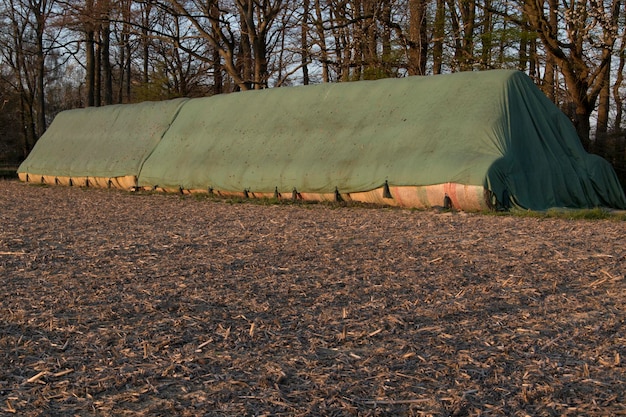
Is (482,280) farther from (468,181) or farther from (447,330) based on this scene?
(468,181)

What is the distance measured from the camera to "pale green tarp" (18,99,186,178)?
49.6 ft

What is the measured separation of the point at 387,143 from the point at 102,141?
8.29 m

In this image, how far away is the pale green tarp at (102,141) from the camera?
49.6 feet

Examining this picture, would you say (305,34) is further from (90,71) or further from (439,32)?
(90,71)

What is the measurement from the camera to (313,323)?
3.85 metres

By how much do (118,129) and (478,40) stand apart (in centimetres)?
986

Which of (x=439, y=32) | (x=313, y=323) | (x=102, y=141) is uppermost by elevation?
(x=439, y=32)

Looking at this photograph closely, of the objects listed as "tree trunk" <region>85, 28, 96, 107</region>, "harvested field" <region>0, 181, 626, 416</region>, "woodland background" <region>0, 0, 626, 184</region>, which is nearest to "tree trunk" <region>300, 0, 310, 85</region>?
"woodland background" <region>0, 0, 626, 184</region>

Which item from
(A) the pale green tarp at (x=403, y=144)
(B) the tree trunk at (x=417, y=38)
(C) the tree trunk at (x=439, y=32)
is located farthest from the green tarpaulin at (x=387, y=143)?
(C) the tree trunk at (x=439, y=32)

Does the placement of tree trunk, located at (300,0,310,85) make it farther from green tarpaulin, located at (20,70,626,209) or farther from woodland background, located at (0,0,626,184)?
green tarpaulin, located at (20,70,626,209)

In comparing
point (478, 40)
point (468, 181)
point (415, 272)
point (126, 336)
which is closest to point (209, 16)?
point (478, 40)

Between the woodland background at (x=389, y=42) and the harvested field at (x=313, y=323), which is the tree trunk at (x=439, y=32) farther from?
the harvested field at (x=313, y=323)

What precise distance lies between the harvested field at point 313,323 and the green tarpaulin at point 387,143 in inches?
113

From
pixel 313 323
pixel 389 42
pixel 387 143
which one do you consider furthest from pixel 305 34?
pixel 313 323
